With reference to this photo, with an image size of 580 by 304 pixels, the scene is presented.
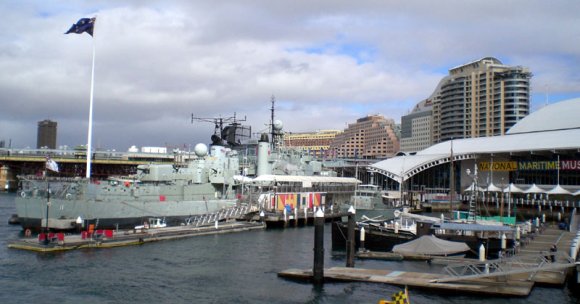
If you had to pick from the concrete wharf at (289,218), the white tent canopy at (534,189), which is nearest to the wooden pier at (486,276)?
the concrete wharf at (289,218)

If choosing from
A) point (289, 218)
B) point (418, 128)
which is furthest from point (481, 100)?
point (289, 218)

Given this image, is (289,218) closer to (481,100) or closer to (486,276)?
(486,276)

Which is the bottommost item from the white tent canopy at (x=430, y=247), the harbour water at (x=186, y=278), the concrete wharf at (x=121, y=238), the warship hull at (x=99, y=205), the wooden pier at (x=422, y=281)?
the harbour water at (x=186, y=278)

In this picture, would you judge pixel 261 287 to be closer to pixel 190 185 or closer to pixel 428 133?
pixel 190 185

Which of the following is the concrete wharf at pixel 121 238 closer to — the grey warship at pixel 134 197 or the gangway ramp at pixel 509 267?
the grey warship at pixel 134 197

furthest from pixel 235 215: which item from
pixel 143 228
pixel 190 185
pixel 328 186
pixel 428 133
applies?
pixel 428 133

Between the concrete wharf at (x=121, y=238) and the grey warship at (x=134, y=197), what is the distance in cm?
289

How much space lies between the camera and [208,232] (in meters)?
40.7

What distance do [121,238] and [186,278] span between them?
10677 mm

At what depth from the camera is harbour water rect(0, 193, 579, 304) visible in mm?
22078

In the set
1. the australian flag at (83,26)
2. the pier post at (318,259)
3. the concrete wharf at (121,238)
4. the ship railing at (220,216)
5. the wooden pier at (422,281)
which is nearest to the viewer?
the wooden pier at (422,281)

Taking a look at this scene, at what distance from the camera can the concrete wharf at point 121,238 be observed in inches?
1231

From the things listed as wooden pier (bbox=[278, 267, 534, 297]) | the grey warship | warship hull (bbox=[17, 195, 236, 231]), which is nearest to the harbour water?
wooden pier (bbox=[278, 267, 534, 297])

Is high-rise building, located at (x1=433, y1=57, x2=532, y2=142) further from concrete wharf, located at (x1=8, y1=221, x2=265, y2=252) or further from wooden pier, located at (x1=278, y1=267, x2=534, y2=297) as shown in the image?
wooden pier, located at (x1=278, y1=267, x2=534, y2=297)
